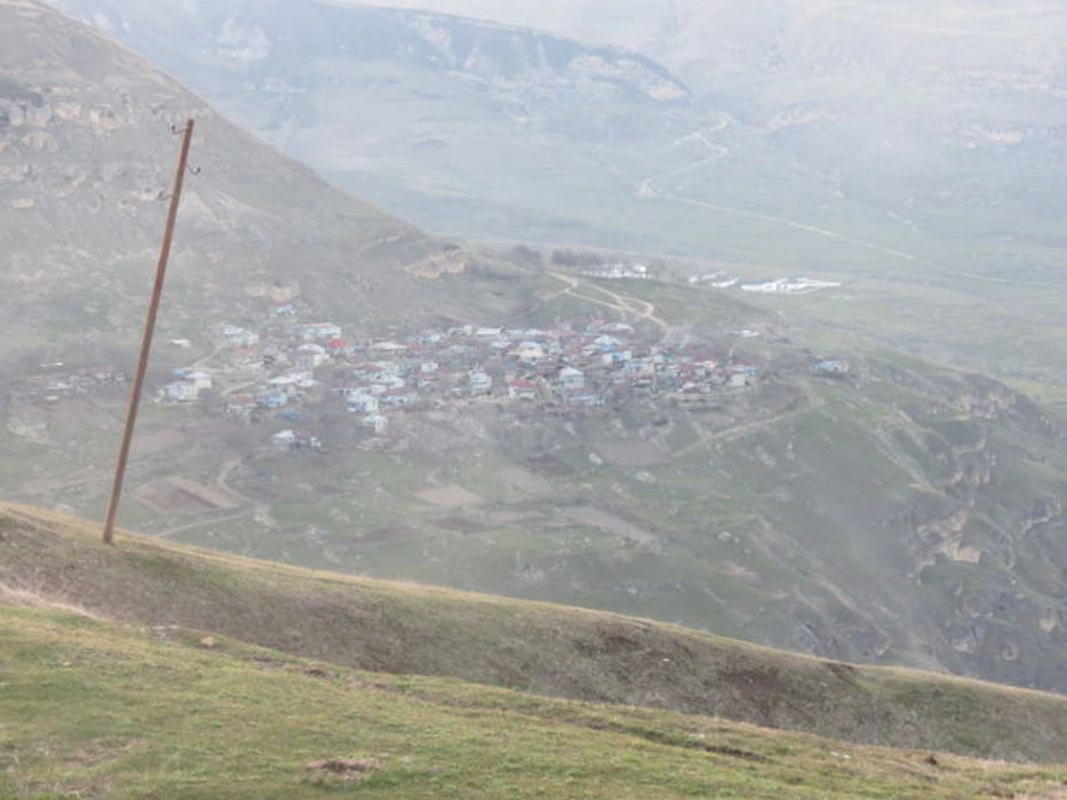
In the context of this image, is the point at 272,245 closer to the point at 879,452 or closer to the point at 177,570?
the point at 879,452

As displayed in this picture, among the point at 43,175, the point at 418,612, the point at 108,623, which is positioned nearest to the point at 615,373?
the point at 43,175

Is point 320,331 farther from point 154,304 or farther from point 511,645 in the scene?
point 154,304

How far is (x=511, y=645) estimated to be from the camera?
39.6 metres

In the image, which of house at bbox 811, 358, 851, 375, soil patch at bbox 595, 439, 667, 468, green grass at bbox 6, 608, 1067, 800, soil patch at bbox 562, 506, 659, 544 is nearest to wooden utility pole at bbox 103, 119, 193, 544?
green grass at bbox 6, 608, 1067, 800

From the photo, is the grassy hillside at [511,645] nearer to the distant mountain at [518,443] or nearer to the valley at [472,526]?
the valley at [472,526]

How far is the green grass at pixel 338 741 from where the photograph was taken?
20.7 metres

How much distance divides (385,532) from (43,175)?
104 metres

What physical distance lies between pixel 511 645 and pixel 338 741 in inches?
662

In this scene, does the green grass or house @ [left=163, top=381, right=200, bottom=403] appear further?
house @ [left=163, top=381, right=200, bottom=403]

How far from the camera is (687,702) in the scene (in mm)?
38594

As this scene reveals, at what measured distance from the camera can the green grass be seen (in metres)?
20.7

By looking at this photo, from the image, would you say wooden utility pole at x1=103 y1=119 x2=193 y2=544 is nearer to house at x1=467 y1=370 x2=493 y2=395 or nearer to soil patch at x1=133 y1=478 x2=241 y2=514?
soil patch at x1=133 y1=478 x2=241 y2=514

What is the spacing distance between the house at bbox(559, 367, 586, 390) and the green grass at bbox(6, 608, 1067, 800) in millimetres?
126863

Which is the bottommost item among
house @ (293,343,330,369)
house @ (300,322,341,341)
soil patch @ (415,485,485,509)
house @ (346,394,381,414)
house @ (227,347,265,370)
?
soil patch @ (415,485,485,509)
